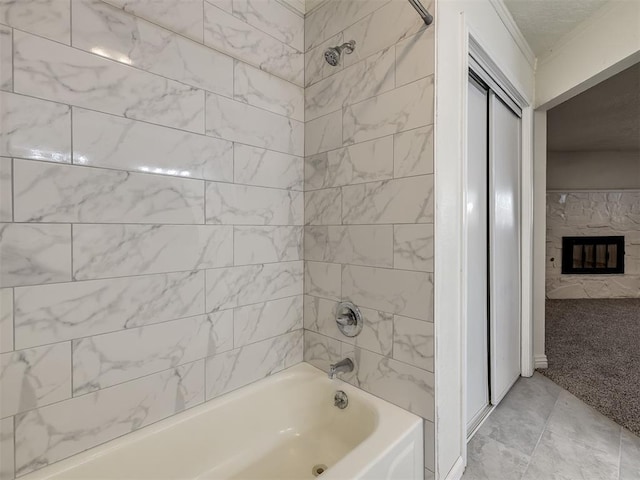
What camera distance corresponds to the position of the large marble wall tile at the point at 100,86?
3.47 ft

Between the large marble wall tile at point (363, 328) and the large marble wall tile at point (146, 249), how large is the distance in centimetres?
60

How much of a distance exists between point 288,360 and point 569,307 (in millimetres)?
5245

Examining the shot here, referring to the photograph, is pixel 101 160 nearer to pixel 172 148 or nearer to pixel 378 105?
pixel 172 148

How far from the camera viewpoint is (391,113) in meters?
1.48

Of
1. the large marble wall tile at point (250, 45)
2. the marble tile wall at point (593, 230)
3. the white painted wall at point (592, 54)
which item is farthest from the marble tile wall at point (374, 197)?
the marble tile wall at point (593, 230)

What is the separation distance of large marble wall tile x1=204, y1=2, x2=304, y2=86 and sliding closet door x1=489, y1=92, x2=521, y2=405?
1.36 m

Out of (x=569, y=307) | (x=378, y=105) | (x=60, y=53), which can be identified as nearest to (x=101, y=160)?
(x=60, y=53)

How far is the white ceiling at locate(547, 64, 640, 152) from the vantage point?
2.97m

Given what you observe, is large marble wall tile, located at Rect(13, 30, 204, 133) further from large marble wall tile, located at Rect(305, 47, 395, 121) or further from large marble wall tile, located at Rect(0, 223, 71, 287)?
large marble wall tile, located at Rect(305, 47, 395, 121)

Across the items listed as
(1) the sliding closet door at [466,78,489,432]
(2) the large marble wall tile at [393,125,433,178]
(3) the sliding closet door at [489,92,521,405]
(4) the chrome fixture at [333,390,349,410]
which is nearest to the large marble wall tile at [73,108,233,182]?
(2) the large marble wall tile at [393,125,433,178]

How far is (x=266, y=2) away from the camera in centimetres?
171

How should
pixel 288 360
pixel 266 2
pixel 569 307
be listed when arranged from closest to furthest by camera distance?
pixel 266 2 < pixel 288 360 < pixel 569 307

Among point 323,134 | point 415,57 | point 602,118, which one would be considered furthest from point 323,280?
point 602,118

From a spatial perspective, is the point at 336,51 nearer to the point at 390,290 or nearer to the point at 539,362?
the point at 390,290
